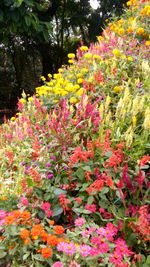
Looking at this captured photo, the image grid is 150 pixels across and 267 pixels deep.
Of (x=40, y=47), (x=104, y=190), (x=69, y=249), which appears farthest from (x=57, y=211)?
(x=40, y=47)

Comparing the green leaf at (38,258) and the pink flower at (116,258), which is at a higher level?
the pink flower at (116,258)

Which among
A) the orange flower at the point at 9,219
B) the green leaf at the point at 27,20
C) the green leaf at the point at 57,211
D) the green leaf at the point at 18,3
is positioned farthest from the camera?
the green leaf at the point at 27,20

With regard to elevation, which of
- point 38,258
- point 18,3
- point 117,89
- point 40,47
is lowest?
point 38,258

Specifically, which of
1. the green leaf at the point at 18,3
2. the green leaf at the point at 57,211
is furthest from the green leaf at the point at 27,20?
the green leaf at the point at 57,211

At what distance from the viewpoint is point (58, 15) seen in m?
12.0

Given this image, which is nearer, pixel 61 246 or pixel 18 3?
pixel 61 246

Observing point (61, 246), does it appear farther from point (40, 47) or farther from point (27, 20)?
point (40, 47)

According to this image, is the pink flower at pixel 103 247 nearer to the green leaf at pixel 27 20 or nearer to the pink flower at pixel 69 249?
the pink flower at pixel 69 249

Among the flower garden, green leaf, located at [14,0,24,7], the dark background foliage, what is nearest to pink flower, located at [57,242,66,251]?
the flower garden

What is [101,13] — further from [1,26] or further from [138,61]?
[138,61]

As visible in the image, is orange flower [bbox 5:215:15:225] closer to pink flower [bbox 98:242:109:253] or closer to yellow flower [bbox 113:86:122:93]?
pink flower [bbox 98:242:109:253]

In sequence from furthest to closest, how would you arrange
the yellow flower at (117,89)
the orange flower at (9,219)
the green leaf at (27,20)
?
the green leaf at (27,20)
the yellow flower at (117,89)
the orange flower at (9,219)

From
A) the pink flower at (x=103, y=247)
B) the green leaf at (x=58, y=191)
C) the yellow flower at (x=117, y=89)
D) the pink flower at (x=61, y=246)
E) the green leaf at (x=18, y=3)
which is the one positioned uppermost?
the green leaf at (x=18, y=3)

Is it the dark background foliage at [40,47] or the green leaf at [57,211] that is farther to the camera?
the dark background foliage at [40,47]
